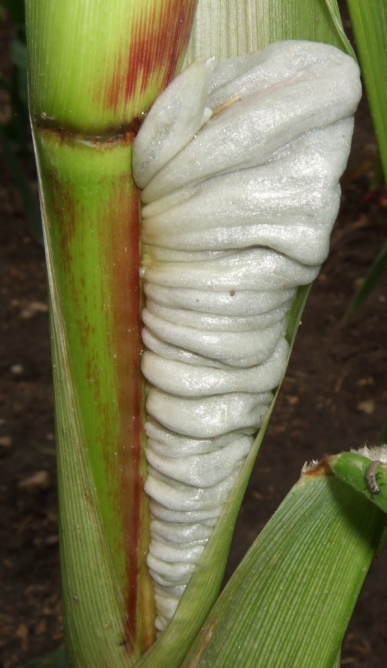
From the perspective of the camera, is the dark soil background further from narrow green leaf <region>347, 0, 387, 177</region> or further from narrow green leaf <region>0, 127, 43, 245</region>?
narrow green leaf <region>347, 0, 387, 177</region>

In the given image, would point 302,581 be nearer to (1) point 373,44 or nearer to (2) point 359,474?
(2) point 359,474

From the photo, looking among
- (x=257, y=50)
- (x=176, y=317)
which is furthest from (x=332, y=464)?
(x=257, y=50)

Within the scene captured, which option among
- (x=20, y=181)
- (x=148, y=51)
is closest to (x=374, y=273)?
(x=20, y=181)

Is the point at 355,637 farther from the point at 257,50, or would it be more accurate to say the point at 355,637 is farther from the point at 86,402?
the point at 257,50

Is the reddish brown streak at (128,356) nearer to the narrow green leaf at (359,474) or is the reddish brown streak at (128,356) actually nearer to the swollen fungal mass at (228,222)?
the swollen fungal mass at (228,222)

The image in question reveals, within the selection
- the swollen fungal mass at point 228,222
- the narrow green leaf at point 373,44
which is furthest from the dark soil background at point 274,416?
the narrow green leaf at point 373,44

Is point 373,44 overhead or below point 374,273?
overhead
